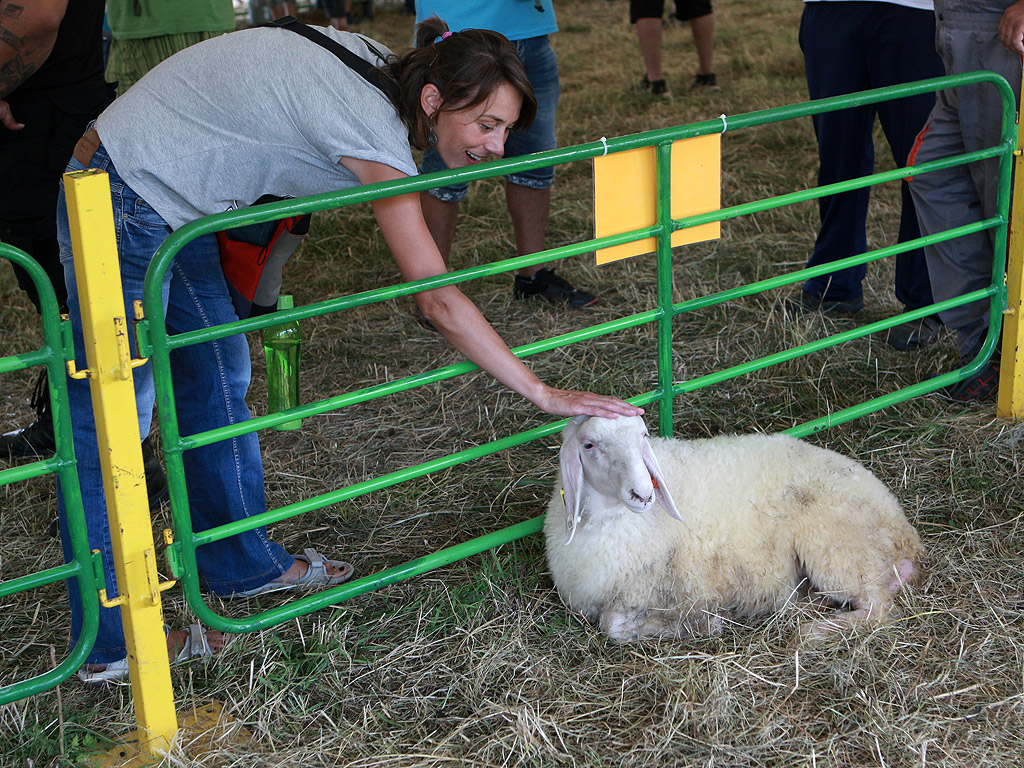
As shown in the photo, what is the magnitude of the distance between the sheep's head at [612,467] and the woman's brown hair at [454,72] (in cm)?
75

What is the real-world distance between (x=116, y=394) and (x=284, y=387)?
69cm

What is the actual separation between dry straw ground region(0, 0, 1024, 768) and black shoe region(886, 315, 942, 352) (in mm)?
65

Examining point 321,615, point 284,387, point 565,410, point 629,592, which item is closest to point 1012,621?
point 629,592

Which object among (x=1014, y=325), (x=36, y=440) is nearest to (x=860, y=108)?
(x=1014, y=325)

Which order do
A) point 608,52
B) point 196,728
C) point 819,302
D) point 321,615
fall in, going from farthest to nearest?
point 608,52 → point 819,302 → point 321,615 → point 196,728

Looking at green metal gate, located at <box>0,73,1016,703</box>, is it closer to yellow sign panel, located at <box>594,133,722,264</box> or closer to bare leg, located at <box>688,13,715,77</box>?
yellow sign panel, located at <box>594,133,722,264</box>

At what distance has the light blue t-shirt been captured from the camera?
13.8 ft

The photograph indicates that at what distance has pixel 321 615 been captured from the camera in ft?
8.48

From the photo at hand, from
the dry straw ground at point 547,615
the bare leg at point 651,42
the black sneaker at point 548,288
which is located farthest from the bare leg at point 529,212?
the bare leg at point 651,42

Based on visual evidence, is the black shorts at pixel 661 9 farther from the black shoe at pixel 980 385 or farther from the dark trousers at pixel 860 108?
the black shoe at pixel 980 385

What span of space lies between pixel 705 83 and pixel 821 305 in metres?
4.40

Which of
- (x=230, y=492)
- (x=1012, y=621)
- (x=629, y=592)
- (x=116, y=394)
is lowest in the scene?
(x=1012, y=621)

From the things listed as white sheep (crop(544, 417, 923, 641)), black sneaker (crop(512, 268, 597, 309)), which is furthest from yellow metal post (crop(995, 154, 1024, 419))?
black sneaker (crop(512, 268, 597, 309))

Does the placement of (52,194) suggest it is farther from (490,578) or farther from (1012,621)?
(1012,621)
